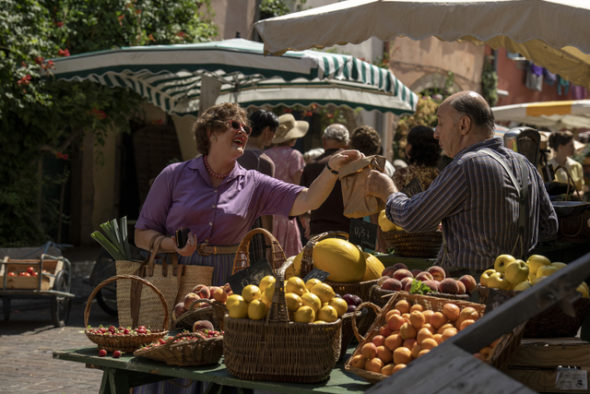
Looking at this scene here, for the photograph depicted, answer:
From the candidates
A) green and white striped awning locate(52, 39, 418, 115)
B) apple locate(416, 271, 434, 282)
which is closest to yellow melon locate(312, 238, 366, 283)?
apple locate(416, 271, 434, 282)

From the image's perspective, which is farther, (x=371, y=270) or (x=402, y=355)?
(x=371, y=270)

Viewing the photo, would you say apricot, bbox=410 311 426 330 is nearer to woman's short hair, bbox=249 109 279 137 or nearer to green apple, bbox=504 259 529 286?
green apple, bbox=504 259 529 286

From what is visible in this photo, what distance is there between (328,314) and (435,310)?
38 cm

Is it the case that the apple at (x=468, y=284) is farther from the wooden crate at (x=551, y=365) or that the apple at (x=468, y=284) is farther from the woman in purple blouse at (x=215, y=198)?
the woman in purple blouse at (x=215, y=198)

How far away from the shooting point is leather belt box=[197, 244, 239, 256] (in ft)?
14.1

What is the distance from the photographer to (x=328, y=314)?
279 cm

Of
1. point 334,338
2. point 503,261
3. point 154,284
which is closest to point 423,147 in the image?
point 154,284

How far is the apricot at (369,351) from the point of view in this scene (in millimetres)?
2684

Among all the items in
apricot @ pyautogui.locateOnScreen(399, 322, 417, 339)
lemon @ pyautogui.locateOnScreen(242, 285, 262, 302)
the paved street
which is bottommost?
the paved street

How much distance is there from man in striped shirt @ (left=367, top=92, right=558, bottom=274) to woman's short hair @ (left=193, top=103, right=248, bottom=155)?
0.91 metres

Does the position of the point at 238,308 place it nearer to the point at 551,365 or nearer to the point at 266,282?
the point at 266,282

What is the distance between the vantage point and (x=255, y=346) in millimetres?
2703

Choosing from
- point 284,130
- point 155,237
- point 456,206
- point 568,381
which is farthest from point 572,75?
point 568,381

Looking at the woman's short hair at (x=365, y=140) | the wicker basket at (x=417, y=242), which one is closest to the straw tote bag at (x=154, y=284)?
the wicker basket at (x=417, y=242)
